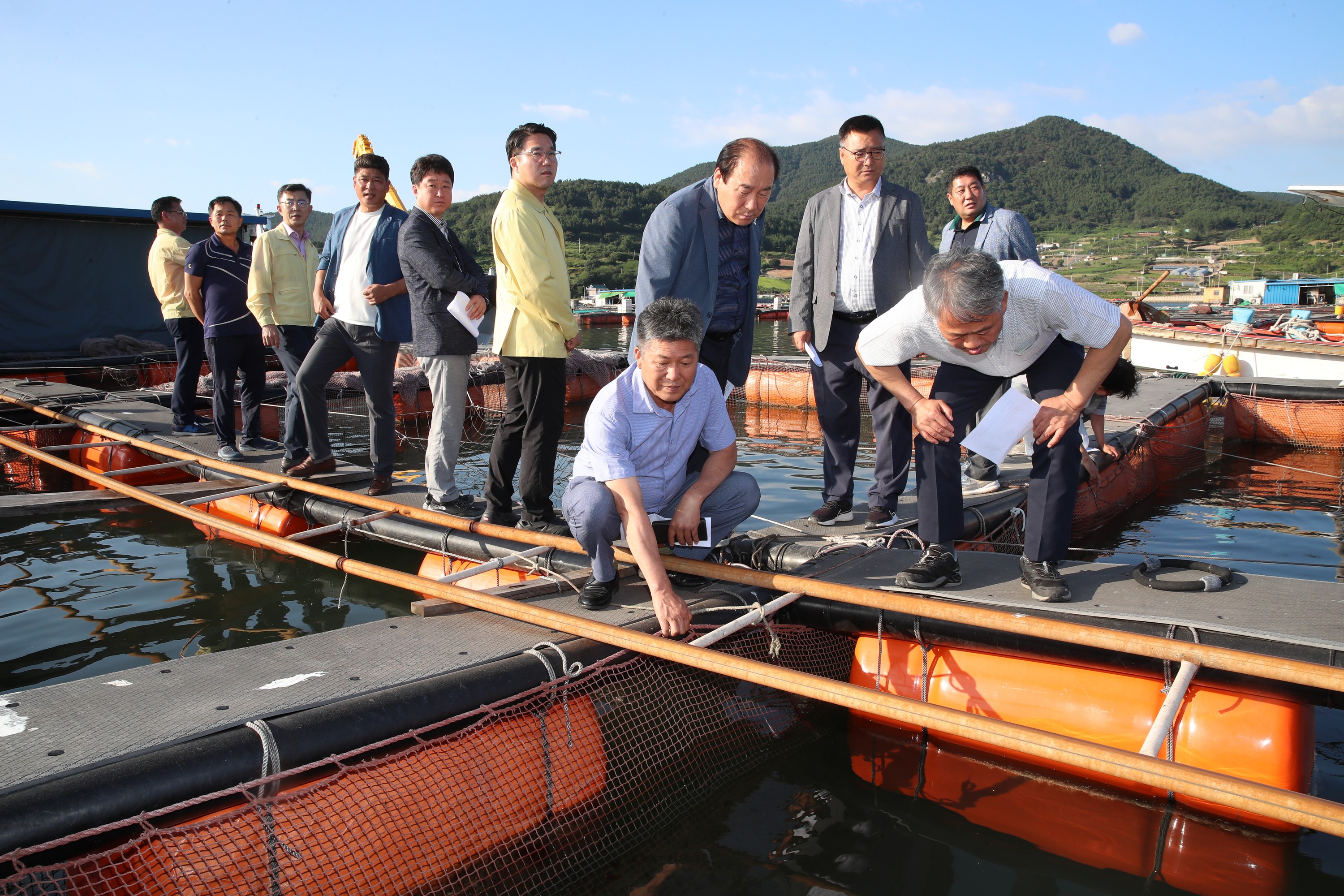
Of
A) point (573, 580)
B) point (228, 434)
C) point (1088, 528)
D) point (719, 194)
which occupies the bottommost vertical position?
point (1088, 528)

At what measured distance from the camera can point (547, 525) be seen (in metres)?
4.23

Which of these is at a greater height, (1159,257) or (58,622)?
(1159,257)

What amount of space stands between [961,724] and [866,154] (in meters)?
3.11

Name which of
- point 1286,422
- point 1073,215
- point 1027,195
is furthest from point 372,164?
point 1027,195

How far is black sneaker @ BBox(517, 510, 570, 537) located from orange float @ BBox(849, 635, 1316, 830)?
5.21 feet

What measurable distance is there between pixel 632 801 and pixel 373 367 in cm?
323

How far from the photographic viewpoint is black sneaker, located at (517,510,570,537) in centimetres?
414

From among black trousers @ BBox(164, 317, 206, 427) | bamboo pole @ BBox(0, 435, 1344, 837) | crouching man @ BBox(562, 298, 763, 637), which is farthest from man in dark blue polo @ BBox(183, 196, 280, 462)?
crouching man @ BBox(562, 298, 763, 637)

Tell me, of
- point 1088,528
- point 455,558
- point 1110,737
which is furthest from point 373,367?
point 1088,528

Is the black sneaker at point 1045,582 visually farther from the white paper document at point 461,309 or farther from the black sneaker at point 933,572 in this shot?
the white paper document at point 461,309

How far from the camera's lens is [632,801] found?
9.18 ft

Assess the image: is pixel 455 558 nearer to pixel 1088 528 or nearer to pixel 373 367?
pixel 373 367

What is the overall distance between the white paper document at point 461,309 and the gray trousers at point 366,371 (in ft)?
2.44

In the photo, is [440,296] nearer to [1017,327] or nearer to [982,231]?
[1017,327]
